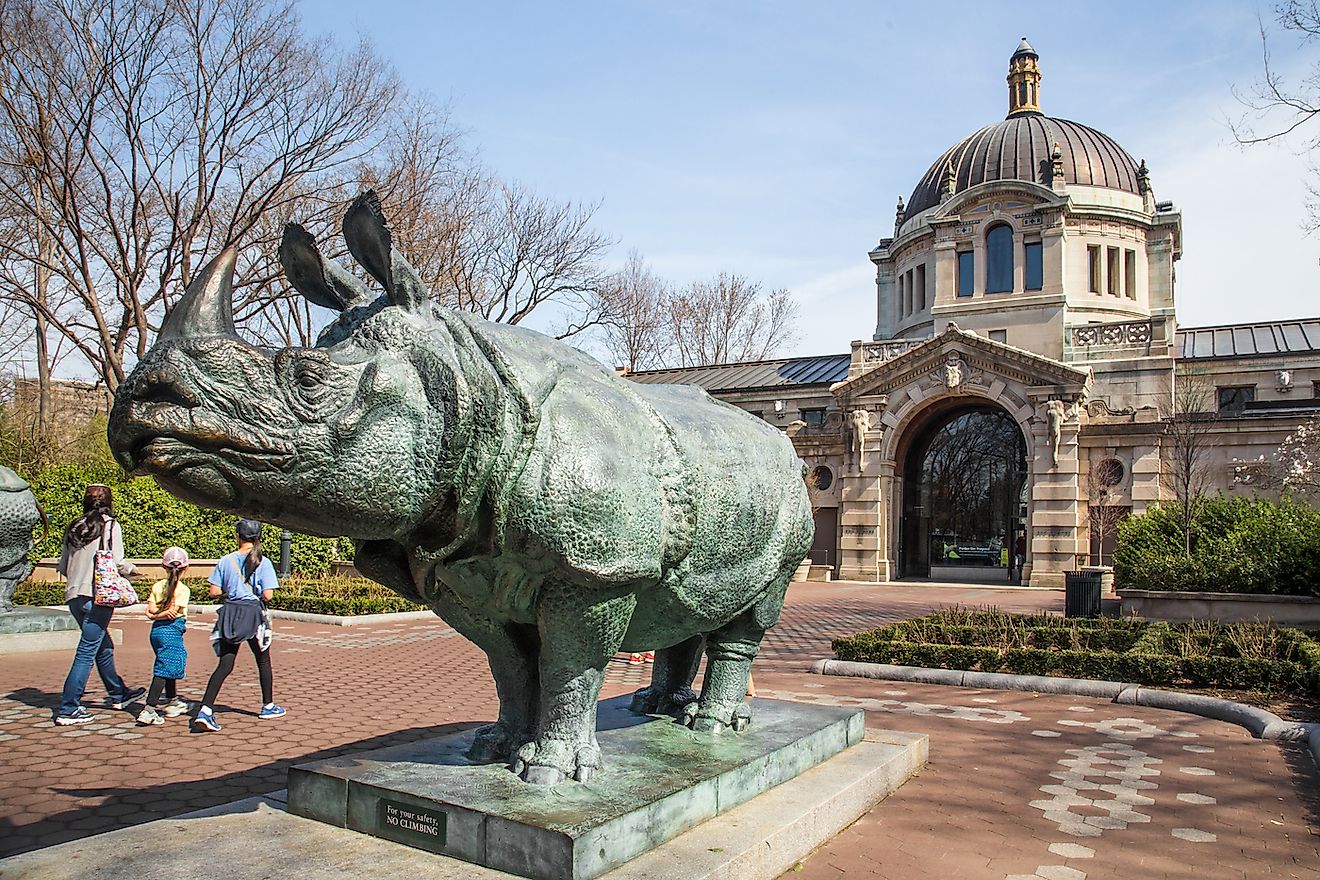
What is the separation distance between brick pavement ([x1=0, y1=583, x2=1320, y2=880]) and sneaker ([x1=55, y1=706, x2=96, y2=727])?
11 cm

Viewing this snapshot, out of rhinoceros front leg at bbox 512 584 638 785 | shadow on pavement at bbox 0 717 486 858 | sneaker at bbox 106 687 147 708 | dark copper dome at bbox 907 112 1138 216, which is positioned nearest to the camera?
rhinoceros front leg at bbox 512 584 638 785

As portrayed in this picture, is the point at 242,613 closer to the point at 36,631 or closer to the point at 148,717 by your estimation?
the point at 148,717

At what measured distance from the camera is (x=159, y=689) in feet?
26.1

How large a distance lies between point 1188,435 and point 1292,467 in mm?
3444

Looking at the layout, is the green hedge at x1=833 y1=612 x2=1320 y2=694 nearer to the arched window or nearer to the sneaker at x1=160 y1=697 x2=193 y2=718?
the sneaker at x1=160 y1=697 x2=193 y2=718

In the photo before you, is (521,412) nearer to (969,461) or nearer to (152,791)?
(152,791)

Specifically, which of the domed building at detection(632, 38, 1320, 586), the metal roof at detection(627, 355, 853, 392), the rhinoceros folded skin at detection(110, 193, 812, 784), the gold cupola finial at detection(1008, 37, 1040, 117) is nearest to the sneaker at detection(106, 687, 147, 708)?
the rhinoceros folded skin at detection(110, 193, 812, 784)

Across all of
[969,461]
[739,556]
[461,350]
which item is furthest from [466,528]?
[969,461]

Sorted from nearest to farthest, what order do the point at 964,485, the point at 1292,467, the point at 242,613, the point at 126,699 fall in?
the point at 242,613, the point at 126,699, the point at 1292,467, the point at 964,485

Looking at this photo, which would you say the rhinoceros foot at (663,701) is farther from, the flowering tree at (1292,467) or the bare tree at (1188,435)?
the flowering tree at (1292,467)

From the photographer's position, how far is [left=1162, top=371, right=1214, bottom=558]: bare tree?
82.6ft

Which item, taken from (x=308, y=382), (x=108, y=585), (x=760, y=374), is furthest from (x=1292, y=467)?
(x=308, y=382)

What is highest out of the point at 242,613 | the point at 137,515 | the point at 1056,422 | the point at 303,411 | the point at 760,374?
the point at 760,374

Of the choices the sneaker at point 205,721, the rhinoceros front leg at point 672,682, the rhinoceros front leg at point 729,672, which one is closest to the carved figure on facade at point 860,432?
the sneaker at point 205,721
